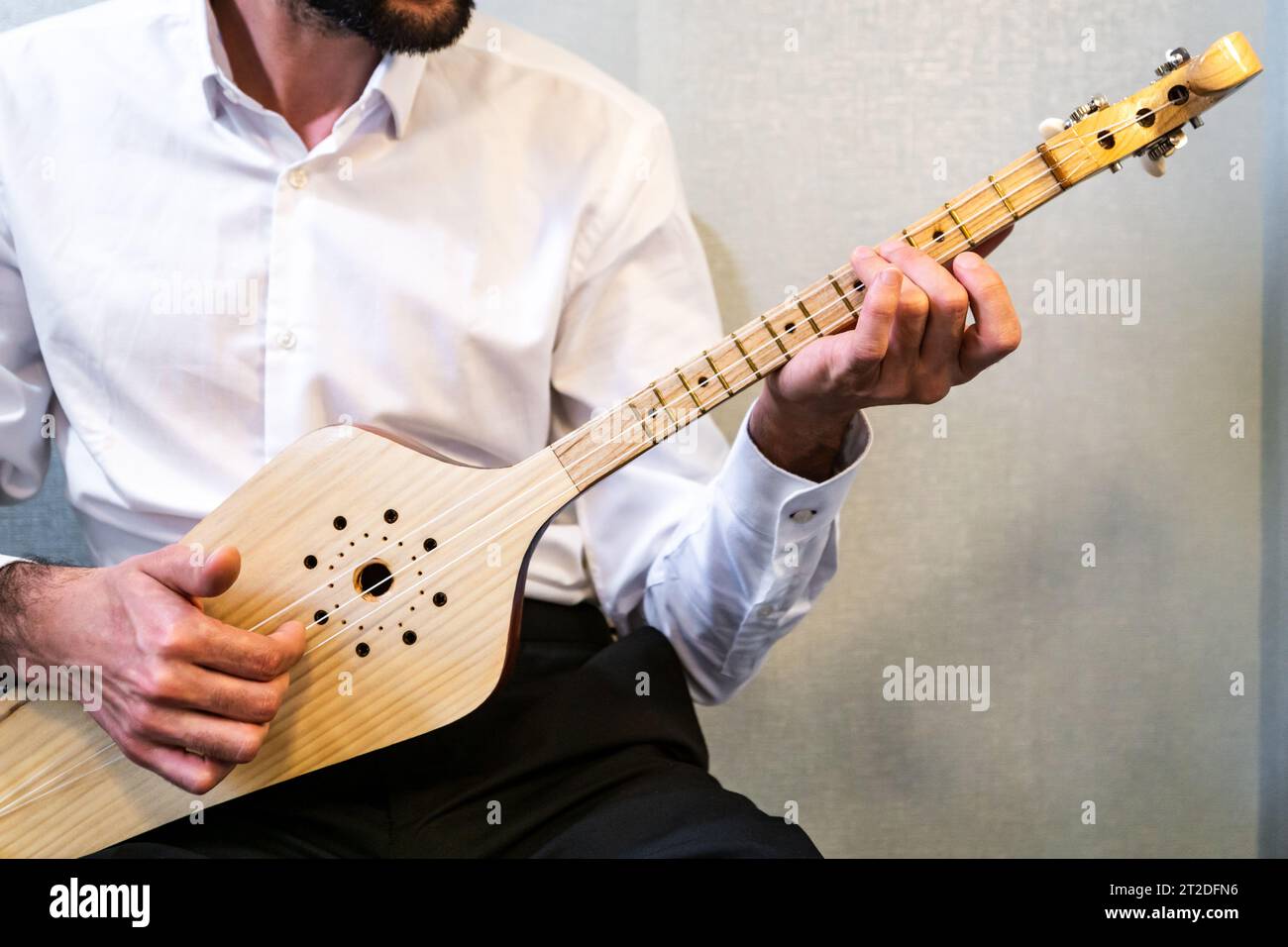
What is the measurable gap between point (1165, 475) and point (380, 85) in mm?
937

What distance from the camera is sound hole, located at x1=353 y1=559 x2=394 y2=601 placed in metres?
0.86

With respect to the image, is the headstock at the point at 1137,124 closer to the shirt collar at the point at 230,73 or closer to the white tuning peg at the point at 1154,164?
the white tuning peg at the point at 1154,164

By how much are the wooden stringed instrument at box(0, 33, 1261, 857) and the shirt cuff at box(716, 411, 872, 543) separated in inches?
3.1

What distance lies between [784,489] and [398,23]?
1.75 feet

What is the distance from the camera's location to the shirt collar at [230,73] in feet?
3.31

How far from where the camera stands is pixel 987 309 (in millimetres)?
767

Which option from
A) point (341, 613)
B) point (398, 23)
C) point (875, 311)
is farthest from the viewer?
point (398, 23)

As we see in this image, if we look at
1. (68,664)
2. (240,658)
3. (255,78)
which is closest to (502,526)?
(240,658)

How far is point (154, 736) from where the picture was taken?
0.82 metres

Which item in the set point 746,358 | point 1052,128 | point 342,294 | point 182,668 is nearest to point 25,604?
point 182,668

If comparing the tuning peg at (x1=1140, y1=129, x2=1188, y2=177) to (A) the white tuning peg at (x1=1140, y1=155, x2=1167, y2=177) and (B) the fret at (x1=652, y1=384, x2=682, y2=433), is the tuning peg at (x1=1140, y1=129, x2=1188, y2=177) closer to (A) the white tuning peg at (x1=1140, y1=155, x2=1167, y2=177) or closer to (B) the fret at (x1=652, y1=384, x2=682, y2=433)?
(A) the white tuning peg at (x1=1140, y1=155, x2=1167, y2=177)

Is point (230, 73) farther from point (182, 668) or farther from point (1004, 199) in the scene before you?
point (1004, 199)
